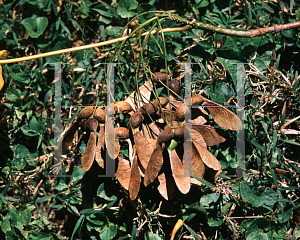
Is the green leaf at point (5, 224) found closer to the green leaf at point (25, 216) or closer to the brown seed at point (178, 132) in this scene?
the green leaf at point (25, 216)

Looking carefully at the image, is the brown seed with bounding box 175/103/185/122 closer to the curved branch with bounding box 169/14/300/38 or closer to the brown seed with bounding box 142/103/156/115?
the brown seed with bounding box 142/103/156/115

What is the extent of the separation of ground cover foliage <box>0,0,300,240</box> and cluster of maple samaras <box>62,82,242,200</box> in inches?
6.7

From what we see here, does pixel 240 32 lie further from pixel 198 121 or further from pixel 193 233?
pixel 193 233

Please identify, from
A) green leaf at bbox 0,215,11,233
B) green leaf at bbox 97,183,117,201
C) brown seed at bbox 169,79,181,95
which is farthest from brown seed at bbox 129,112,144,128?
green leaf at bbox 0,215,11,233

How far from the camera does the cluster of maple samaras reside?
0.85 meters

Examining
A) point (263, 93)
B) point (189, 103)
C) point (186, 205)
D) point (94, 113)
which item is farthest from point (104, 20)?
point (186, 205)

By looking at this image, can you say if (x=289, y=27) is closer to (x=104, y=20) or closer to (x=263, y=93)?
(x=263, y=93)

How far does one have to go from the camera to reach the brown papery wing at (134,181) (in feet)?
2.89

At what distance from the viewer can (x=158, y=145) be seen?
842mm

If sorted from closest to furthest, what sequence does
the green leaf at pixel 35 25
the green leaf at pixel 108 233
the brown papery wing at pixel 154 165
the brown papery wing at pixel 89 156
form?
the brown papery wing at pixel 154 165 → the brown papery wing at pixel 89 156 → the green leaf at pixel 108 233 → the green leaf at pixel 35 25

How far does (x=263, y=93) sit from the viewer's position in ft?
3.79

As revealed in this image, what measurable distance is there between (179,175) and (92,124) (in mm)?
327

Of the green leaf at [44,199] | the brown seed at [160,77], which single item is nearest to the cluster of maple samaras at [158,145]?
the brown seed at [160,77]

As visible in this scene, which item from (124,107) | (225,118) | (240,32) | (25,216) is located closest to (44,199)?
(25,216)
